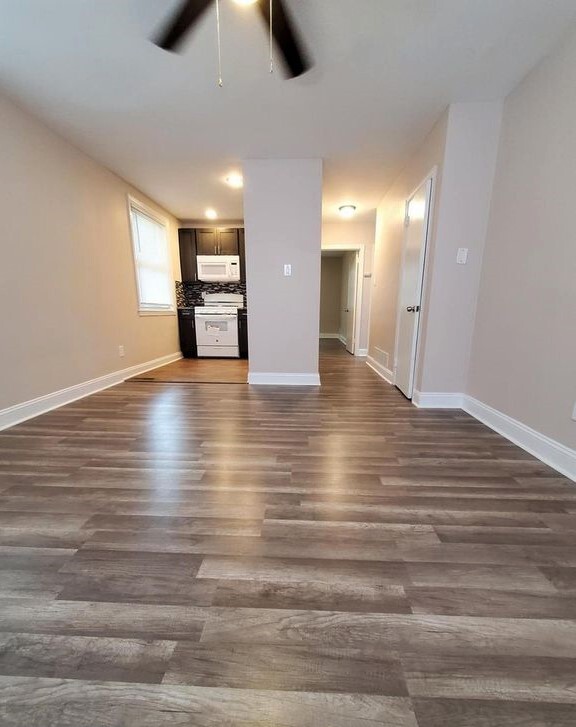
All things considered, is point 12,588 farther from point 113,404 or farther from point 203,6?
point 203,6

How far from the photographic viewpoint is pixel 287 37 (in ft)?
4.75

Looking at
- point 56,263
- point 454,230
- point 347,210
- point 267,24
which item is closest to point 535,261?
point 454,230

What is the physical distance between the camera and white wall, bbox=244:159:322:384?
291cm

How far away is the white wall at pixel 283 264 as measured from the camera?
291cm

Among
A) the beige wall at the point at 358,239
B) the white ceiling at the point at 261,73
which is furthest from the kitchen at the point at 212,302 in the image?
the white ceiling at the point at 261,73

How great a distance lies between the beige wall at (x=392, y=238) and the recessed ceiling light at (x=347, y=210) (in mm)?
388

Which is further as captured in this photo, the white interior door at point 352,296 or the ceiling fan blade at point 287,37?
the white interior door at point 352,296

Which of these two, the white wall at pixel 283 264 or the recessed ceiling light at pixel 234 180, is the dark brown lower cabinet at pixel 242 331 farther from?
the recessed ceiling light at pixel 234 180

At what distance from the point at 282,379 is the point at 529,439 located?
2240 millimetres

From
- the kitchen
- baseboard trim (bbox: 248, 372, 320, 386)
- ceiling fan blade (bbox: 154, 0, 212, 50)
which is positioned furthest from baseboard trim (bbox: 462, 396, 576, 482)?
the kitchen

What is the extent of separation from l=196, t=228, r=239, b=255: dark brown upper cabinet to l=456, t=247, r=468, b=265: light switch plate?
363cm

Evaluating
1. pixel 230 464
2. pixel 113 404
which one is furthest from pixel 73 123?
pixel 230 464

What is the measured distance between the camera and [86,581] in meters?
0.90

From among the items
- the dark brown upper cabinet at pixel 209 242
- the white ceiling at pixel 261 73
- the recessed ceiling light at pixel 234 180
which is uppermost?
the white ceiling at pixel 261 73
